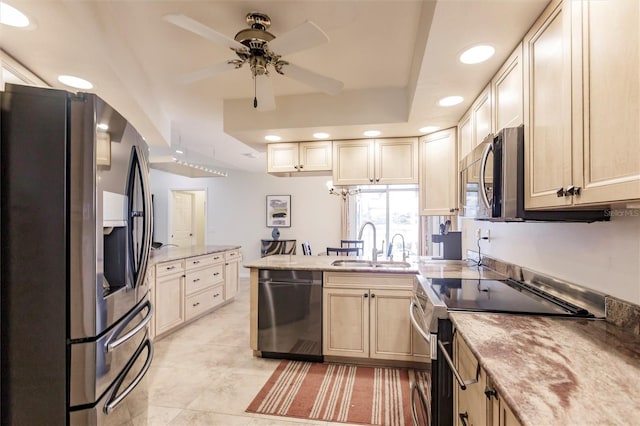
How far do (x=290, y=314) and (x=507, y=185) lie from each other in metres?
2.05

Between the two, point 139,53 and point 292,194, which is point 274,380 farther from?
point 292,194

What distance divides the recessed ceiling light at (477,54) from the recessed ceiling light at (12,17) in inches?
86.2

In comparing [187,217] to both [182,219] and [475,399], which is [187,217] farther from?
[475,399]

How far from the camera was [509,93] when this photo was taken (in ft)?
5.47

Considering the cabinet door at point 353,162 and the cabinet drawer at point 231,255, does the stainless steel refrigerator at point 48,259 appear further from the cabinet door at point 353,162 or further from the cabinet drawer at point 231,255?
the cabinet drawer at point 231,255

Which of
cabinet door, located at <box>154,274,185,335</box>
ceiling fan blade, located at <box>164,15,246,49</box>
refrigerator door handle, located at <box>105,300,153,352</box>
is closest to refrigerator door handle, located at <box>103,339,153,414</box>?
refrigerator door handle, located at <box>105,300,153,352</box>

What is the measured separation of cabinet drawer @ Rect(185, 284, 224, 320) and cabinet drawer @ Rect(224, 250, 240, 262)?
1.37 feet

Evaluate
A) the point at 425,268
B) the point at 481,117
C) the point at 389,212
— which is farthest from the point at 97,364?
the point at 389,212

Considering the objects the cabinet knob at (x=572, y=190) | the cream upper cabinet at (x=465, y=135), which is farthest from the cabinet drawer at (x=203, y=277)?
the cabinet knob at (x=572, y=190)

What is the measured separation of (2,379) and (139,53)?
2162 millimetres

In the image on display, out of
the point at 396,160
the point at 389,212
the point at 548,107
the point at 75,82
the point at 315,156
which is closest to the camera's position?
the point at 548,107

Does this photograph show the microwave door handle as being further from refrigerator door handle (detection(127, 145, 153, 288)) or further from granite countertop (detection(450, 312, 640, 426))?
refrigerator door handle (detection(127, 145, 153, 288))

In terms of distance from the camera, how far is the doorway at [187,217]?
289 inches

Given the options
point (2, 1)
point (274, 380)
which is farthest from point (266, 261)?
point (2, 1)
